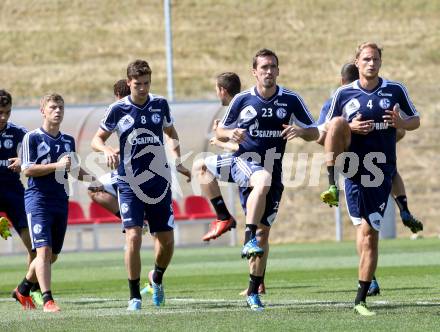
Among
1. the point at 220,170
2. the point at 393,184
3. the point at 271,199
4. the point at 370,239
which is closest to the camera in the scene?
the point at 370,239

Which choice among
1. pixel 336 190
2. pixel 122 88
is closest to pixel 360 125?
pixel 336 190

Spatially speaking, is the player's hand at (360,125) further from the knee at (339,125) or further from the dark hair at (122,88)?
the dark hair at (122,88)

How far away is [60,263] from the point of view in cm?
2328

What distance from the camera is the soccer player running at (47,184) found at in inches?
484

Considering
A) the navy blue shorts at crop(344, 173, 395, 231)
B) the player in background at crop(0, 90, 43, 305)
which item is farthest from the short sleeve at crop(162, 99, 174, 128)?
the navy blue shorts at crop(344, 173, 395, 231)

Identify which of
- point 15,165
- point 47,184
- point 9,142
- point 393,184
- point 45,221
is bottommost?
point 45,221

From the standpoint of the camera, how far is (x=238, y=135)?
11391 millimetres

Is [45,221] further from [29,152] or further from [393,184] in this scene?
[393,184]

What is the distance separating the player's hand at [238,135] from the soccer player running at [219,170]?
1675mm

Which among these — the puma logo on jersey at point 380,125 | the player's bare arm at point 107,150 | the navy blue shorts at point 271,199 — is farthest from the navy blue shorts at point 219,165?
the puma logo on jersey at point 380,125

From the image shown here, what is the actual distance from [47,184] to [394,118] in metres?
3.76

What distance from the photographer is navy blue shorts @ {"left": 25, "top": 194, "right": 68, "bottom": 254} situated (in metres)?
12.3

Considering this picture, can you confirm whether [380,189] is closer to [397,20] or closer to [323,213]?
[323,213]

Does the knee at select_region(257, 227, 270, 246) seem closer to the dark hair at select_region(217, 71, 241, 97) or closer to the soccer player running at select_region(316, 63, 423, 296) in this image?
the soccer player running at select_region(316, 63, 423, 296)
